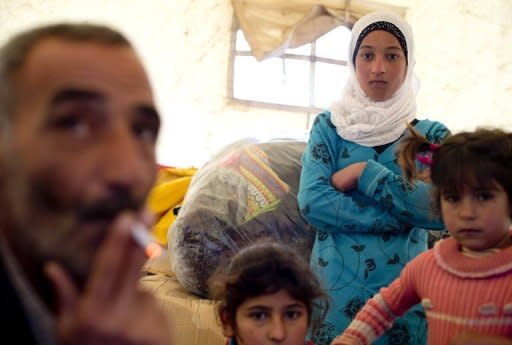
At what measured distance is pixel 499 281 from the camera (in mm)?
1094

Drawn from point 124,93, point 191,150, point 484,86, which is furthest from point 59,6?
point 124,93

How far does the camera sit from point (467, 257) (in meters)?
1.16

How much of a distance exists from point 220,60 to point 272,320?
3.15m

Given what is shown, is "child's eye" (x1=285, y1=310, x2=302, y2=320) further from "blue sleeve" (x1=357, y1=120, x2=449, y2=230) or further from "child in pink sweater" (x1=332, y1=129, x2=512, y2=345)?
"blue sleeve" (x1=357, y1=120, x2=449, y2=230)

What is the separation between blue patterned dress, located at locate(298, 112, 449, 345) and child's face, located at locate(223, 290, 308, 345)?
17 centimetres

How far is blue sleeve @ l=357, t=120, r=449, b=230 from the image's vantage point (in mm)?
1488

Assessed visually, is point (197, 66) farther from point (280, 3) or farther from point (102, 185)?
point (102, 185)

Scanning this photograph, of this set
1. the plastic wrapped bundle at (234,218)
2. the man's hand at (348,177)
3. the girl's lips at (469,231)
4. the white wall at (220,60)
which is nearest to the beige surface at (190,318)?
the plastic wrapped bundle at (234,218)

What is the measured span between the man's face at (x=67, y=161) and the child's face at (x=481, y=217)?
0.74 meters

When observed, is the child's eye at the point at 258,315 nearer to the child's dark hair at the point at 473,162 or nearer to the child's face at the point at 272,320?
the child's face at the point at 272,320

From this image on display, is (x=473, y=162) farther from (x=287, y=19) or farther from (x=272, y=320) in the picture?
(x=287, y=19)

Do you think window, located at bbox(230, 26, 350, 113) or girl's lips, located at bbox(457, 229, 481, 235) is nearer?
girl's lips, located at bbox(457, 229, 481, 235)

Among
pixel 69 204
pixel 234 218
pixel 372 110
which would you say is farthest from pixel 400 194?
pixel 69 204

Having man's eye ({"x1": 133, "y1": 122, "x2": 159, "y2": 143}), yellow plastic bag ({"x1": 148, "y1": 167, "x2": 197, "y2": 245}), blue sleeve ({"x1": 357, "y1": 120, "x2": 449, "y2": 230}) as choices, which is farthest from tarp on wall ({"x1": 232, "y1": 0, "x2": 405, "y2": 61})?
man's eye ({"x1": 133, "y1": 122, "x2": 159, "y2": 143})
